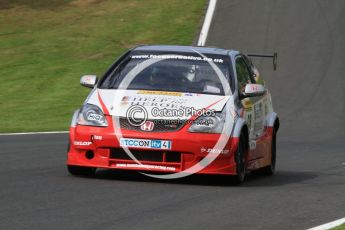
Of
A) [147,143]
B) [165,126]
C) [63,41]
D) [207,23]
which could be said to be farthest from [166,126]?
[207,23]

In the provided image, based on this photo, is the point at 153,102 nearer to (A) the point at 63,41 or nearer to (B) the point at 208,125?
(B) the point at 208,125

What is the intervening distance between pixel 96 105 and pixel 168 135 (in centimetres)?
89

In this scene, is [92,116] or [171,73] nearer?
[92,116]

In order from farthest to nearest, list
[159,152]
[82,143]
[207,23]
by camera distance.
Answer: [207,23], [82,143], [159,152]

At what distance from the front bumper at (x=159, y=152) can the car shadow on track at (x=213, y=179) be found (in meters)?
0.27

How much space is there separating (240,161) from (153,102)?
1.12m

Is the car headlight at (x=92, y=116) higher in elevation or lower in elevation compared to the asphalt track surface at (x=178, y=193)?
higher

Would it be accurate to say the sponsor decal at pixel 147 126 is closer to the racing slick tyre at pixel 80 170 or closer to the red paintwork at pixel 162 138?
the red paintwork at pixel 162 138

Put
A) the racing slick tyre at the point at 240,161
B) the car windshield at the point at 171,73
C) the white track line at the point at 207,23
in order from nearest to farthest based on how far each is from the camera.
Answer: the racing slick tyre at the point at 240,161, the car windshield at the point at 171,73, the white track line at the point at 207,23

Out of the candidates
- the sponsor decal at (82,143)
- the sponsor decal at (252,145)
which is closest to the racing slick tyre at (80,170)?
the sponsor decal at (82,143)

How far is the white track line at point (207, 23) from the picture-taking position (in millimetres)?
30855

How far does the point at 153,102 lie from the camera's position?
38.1 ft

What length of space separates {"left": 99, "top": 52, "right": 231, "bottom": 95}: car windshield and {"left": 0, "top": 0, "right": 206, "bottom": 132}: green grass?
27.6 ft

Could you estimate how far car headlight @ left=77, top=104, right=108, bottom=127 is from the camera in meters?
11.5
